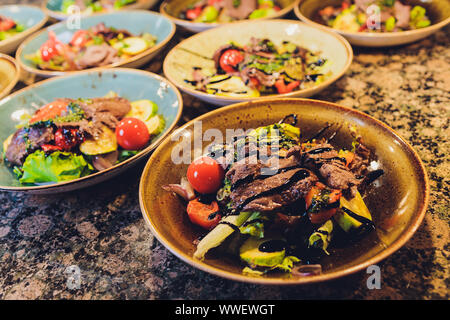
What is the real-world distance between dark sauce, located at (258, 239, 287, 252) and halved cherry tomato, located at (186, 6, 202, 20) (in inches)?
128

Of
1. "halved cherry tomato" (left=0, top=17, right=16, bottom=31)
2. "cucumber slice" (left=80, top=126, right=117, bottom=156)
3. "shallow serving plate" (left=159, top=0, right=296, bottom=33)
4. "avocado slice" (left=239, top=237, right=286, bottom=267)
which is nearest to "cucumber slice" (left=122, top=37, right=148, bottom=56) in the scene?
"shallow serving plate" (left=159, top=0, right=296, bottom=33)

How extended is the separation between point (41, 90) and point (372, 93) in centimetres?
279

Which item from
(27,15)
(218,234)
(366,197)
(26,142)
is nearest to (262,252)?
(218,234)

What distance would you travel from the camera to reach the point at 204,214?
5.23ft

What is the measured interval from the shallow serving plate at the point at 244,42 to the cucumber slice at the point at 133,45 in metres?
0.53

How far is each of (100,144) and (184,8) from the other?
2722mm

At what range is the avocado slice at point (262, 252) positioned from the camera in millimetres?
1341

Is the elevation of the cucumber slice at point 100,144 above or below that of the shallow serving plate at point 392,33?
below

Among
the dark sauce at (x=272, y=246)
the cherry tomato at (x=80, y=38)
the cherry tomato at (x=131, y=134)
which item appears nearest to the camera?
the dark sauce at (x=272, y=246)

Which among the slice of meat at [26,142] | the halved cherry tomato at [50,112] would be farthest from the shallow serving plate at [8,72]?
the slice of meat at [26,142]

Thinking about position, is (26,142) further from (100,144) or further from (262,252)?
(262,252)

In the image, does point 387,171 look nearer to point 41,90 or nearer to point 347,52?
point 347,52

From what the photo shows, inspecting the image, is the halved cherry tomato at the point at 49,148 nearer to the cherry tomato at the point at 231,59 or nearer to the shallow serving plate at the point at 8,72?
the shallow serving plate at the point at 8,72

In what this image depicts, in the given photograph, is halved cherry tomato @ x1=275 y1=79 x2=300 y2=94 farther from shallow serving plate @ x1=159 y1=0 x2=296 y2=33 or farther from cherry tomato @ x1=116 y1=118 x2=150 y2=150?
shallow serving plate @ x1=159 y1=0 x2=296 y2=33
